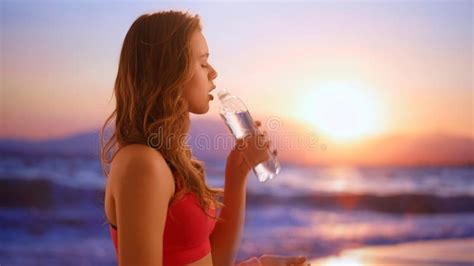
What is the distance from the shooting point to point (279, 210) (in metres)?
2.67

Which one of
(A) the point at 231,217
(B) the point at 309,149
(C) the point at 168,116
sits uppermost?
(B) the point at 309,149

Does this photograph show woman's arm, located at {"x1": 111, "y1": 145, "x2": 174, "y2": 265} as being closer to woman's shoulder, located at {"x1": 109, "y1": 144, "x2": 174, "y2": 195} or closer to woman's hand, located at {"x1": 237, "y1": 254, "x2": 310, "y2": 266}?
woman's shoulder, located at {"x1": 109, "y1": 144, "x2": 174, "y2": 195}

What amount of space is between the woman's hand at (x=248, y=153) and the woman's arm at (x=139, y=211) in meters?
0.31

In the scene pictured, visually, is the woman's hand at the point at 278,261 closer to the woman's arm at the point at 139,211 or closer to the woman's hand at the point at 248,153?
the woman's hand at the point at 248,153

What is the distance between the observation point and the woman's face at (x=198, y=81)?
979 mm

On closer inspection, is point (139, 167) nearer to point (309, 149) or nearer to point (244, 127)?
point (244, 127)

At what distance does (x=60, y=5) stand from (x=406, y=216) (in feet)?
6.26

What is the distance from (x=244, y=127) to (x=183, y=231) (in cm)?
34

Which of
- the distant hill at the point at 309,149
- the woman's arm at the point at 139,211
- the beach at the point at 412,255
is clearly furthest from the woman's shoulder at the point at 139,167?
the beach at the point at 412,255

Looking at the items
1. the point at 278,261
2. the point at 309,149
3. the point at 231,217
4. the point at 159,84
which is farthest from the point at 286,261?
the point at 309,149

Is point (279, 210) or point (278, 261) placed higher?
point (279, 210)

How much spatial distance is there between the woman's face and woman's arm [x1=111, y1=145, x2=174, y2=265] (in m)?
0.18

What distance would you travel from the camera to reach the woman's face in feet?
3.21

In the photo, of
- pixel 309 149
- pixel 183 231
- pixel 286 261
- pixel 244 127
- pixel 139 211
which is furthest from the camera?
pixel 309 149
